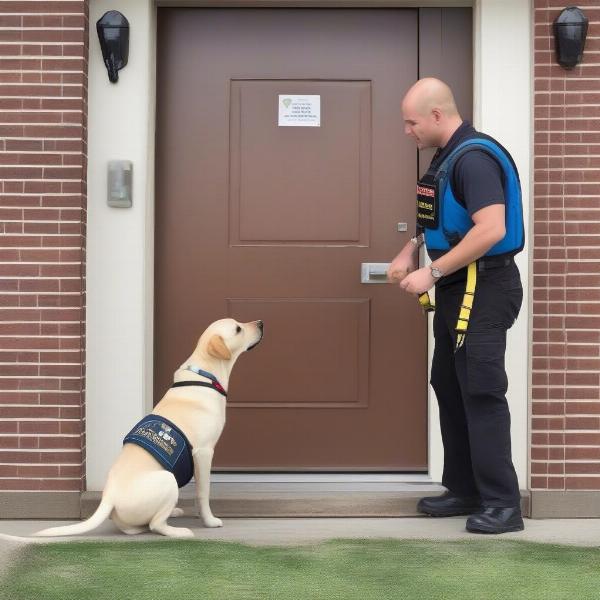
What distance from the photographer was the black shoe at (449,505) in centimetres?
561

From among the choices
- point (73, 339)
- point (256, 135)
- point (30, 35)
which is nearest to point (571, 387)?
point (256, 135)

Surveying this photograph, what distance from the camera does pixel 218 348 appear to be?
205 inches

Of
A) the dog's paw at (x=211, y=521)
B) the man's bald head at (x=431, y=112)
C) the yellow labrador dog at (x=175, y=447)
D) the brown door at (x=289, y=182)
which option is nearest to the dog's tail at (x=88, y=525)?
the yellow labrador dog at (x=175, y=447)

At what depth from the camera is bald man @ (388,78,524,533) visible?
16.2 ft

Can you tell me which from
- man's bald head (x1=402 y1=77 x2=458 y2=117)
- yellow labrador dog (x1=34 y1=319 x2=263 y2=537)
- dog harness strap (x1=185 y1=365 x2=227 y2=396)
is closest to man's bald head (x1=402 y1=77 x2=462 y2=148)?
man's bald head (x1=402 y1=77 x2=458 y2=117)

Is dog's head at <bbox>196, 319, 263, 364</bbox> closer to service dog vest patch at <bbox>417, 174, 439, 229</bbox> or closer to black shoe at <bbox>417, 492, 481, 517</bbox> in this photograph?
service dog vest patch at <bbox>417, 174, 439, 229</bbox>

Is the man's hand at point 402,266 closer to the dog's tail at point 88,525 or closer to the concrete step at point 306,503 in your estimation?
the concrete step at point 306,503

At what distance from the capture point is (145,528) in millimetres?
5172

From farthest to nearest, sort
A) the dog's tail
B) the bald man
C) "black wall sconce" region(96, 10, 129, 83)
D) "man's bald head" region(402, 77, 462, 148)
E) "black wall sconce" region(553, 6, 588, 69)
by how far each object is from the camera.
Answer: "black wall sconce" region(96, 10, 129, 83), "black wall sconce" region(553, 6, 588, 69), "man's bald head" region(402, 77, 462, 148), the bald man, the dog's tail

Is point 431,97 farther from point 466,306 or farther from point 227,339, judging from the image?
point 227,339

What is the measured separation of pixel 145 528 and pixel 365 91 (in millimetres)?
2495

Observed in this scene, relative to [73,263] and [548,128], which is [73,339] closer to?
[73,263]

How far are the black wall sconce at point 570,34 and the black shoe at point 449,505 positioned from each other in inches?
84.8

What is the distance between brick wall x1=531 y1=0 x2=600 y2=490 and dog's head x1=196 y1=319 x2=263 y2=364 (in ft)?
4.64
